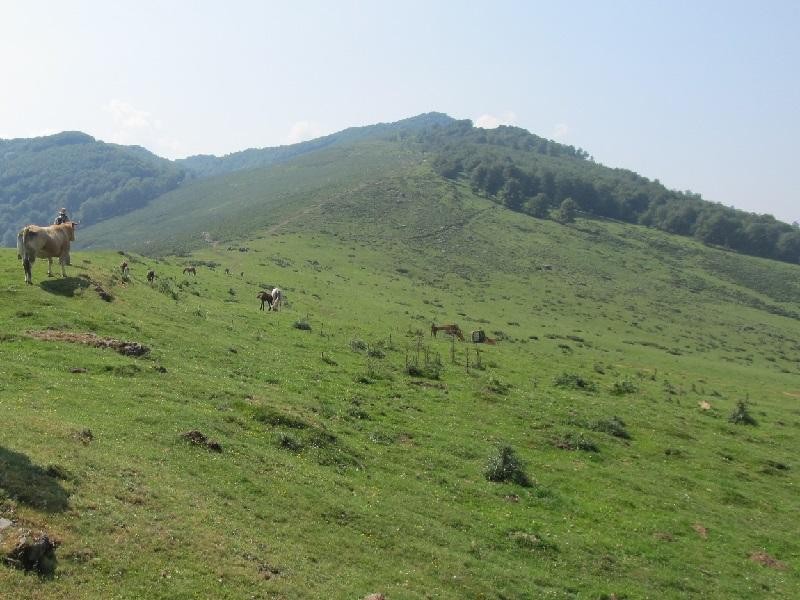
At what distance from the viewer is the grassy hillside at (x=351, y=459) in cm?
1345

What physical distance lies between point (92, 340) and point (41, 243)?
7.27 metres

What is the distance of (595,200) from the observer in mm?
185625

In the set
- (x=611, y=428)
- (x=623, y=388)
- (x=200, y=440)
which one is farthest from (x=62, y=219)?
(x=623, y=388)

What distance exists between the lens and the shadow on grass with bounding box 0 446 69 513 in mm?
12242

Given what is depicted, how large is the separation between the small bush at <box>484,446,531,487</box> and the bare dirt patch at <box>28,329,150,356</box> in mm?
15592

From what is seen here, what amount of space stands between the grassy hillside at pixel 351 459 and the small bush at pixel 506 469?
0.48 metres

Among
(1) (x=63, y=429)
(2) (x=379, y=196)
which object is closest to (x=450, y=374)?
(1) (x=63, y=429)

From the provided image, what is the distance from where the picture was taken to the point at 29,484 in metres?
12.7

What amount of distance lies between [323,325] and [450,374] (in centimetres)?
1345

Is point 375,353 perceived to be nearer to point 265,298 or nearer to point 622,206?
point 265,298

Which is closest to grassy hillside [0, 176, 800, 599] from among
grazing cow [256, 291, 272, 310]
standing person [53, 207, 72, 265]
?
standing person [53, 207, 72, 265]

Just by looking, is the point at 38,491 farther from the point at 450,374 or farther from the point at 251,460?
the point at 450,374

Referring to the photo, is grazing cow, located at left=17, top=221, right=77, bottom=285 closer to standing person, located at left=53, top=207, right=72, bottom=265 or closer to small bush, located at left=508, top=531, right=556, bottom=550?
standing person, located at left=53, top=207, right=72, bottom=265

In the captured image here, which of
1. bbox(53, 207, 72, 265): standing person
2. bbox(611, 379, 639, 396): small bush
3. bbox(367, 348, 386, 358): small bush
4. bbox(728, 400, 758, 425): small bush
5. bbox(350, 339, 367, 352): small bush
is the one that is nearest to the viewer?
bbox(53, 207, 72, 265): standing person
